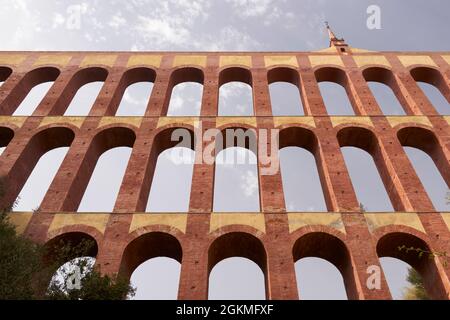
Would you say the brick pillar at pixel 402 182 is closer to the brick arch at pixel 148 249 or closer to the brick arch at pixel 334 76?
the brick arch at pixel 334 76

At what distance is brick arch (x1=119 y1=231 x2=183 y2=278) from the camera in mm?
14617

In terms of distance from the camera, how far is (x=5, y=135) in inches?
787

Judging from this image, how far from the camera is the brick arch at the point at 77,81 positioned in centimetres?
2183

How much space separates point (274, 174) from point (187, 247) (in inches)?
184

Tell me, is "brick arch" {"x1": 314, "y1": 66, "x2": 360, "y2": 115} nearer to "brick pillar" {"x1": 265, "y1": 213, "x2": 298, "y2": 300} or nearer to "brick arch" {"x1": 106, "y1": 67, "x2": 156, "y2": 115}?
"brick arch" {"x1": 106, "y1": 67, "x2": 156, "y2": 115}

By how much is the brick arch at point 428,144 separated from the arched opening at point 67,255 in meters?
13.8

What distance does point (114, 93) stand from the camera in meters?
21.8

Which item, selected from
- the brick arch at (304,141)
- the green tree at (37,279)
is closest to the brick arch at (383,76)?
the brick arch at (304,141)

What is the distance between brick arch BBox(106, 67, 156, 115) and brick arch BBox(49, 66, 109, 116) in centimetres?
116

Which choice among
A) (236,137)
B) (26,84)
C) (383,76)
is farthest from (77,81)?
(383,76)

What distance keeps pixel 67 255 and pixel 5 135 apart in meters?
9.19

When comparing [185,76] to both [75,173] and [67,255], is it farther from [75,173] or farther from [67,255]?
[67,255]
